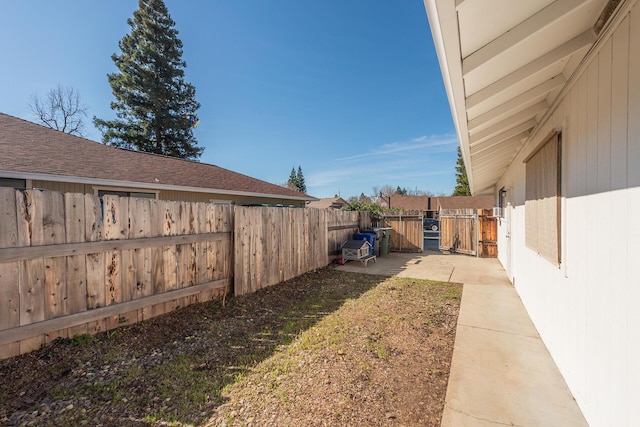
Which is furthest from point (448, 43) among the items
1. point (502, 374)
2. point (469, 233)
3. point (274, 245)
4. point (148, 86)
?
point (148, 86)

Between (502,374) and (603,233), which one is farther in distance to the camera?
(502,374)

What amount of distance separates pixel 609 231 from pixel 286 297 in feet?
16.2

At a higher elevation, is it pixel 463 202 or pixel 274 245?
pixel 463 202

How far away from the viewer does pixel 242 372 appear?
2916 millimetres

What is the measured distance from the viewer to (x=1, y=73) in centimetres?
1285

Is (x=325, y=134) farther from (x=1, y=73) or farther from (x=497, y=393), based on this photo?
(x=497, y=393)

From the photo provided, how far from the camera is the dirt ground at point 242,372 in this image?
2271mm

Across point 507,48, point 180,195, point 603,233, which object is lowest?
point 603,233

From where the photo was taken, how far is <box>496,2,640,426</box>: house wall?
1483 mm

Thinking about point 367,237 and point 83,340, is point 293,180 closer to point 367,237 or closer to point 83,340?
point 367,237

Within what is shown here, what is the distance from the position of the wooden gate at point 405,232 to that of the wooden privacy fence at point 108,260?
8504 mm

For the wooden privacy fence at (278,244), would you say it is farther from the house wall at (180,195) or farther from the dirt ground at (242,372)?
the house wall at (180,195)

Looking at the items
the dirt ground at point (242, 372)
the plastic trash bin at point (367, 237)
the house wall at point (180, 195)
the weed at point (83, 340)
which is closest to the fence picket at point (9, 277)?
the dirt ground at point (242, 372)

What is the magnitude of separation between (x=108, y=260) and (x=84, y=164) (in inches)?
218
